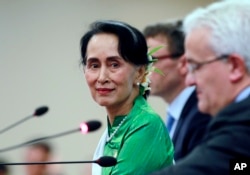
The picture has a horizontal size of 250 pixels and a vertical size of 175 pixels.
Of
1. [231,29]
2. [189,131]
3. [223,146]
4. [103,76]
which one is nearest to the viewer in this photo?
[223,146]

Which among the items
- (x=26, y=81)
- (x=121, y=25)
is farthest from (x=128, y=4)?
(x=121, y=25)

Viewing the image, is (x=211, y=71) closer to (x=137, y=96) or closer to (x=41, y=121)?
(x=137, y=96)

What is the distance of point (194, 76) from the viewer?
6.24 ft

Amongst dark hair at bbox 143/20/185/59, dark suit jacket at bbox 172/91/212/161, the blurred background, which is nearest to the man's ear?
dark suit jacket at bbox 172/91/212/161

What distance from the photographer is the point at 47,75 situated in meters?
5.83

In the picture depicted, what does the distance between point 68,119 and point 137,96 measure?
11.0 feet

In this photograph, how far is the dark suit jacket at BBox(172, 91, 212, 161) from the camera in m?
2.99

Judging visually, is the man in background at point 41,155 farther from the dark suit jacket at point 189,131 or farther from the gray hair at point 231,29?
the gray hair at point 231,29

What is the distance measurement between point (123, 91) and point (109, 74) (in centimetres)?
6

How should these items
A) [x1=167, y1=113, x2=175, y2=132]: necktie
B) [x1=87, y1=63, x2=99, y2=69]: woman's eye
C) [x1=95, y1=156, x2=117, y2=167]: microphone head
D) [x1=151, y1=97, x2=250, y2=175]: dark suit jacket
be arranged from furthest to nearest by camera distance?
[x1=167, y1=113, x2=175, y2=132]: necktie
[x1=87, y1=63, x2=99, y2=69]: woman's eye
[x1=95, y1=156, x2=117, y2=167]: microphone head
[x1=151, y1=97, x2=250, y2=175]: dark suit jacket

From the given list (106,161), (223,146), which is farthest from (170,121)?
(223,146)

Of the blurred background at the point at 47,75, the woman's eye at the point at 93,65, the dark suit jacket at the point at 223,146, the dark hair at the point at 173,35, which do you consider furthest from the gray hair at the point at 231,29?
the blurred background at the point at 47,75

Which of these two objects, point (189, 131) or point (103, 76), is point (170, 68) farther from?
point (103, 76)

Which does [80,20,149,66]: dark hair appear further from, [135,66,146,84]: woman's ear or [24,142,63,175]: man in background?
[24,142,63,175]: man in background
